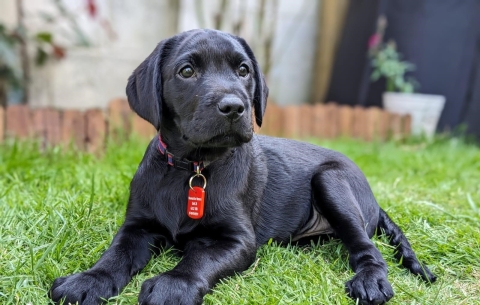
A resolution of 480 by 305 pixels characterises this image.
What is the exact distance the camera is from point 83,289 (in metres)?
2.19

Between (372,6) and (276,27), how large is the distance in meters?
1.41

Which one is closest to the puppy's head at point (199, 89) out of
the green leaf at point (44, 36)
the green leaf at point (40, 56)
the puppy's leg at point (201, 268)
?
the puppy's leg at point (201, 268)

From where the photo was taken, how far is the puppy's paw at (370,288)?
7.72 feet

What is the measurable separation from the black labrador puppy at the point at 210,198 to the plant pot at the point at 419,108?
4.59 metres

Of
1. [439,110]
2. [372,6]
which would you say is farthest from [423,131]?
→ [372,6]

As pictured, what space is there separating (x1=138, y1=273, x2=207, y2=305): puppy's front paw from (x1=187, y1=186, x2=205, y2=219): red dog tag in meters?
0.40

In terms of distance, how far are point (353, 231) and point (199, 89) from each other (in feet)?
3.40

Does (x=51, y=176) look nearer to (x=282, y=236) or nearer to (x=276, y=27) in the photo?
(x=282, y=236)

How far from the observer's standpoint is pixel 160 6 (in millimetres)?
7539

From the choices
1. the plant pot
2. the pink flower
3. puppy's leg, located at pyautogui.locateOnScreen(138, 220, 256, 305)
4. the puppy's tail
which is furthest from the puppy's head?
the pink flower

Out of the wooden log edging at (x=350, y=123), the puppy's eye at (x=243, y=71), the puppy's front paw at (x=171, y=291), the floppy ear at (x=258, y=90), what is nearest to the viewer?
the puppy's front paw at (x=171, y=291)

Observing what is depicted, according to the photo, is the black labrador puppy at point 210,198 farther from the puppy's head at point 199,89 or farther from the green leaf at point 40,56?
the green leaf at point 40,56

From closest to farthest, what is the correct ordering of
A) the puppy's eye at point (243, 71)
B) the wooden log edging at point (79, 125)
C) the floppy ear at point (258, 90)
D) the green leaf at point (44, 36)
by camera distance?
the puppy's eye at point (243, 71), the floppy ear at point (258, 90), the wooden log edging at point (79, 125), the green leaf at point (44, 36)

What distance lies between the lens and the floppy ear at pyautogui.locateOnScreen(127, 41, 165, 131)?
2.61 meters
